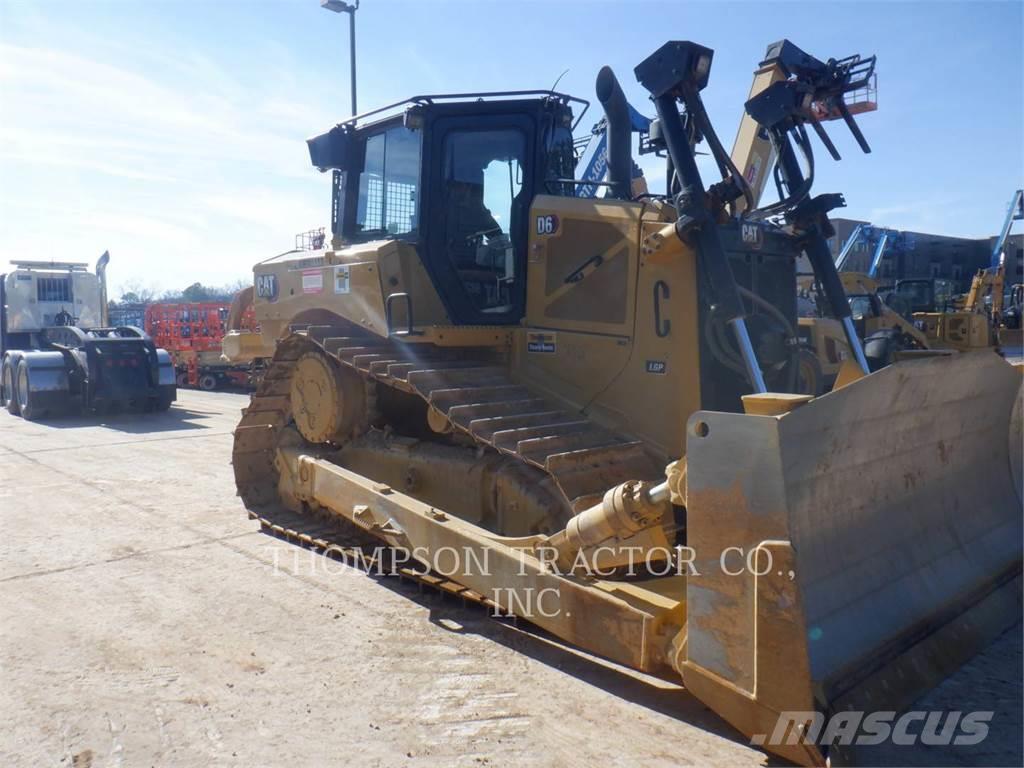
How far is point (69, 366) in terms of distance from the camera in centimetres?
1417

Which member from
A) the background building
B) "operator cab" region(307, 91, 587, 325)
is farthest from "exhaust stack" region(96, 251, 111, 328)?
the background building

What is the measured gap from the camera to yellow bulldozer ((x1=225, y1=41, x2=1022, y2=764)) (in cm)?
298

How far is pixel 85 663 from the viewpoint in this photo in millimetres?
3922

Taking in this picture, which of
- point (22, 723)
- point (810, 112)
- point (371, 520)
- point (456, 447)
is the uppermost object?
point (810, 112)

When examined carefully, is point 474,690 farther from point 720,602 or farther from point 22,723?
point 22,723

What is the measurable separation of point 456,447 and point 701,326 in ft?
5.43

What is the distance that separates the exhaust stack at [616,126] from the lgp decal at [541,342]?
1094 mm

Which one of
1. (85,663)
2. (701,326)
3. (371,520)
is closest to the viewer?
(85,663)

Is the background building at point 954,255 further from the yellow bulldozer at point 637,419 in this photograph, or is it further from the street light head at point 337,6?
the yellow bulldozer at point 637,419

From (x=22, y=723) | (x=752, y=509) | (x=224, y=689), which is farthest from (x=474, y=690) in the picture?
(x=22, y=723)

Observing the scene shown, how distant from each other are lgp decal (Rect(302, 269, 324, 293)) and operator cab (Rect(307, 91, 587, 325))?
2.22ft

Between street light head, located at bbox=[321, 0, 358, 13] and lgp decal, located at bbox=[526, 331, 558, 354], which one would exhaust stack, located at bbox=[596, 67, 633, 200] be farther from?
street light head, located at bbox=[321, 0, 358, 13]

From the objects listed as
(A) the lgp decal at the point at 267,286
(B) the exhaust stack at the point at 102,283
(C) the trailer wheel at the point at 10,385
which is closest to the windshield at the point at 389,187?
(A) the lgp decal at the point at 267,286

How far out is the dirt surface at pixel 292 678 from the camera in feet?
10.3
